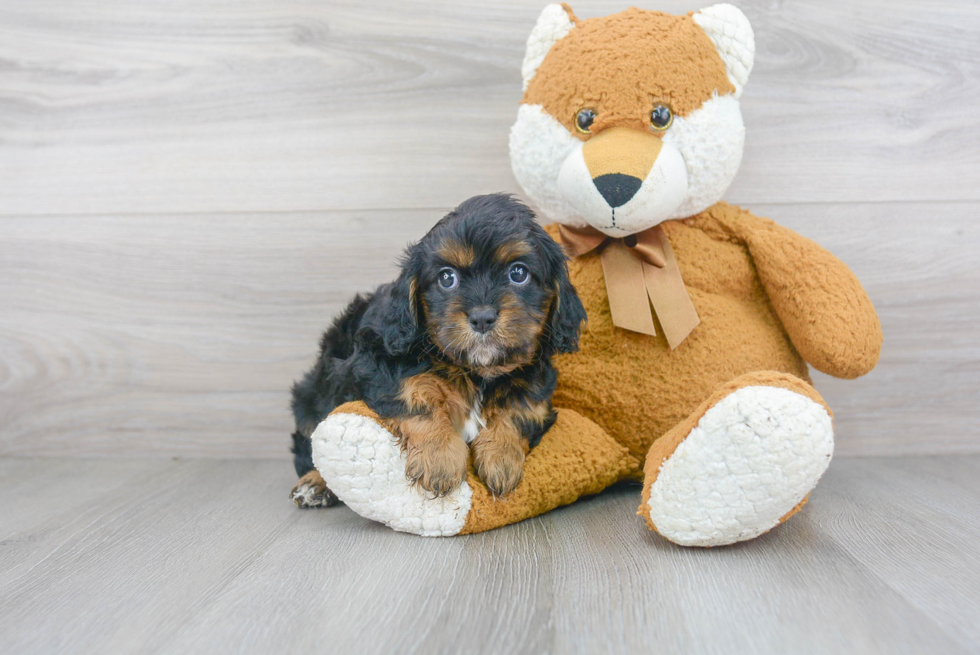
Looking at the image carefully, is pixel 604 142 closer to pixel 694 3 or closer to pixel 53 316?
pixel 694 3

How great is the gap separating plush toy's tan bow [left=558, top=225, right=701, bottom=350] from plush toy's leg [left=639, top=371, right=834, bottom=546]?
0.33 meters

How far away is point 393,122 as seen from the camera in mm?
2332

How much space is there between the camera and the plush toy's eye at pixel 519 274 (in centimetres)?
150

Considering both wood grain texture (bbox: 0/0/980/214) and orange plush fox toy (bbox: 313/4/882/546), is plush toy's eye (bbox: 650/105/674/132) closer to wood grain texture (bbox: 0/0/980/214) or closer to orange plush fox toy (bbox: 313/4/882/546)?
orange plush fox toy (bbox: 313/4/882/546)

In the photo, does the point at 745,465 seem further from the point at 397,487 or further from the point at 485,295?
the point at 397,487

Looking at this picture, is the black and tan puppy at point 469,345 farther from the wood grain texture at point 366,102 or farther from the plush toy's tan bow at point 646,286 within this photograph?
the wood grain texture at point 366,102

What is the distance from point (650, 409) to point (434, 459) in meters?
0.61

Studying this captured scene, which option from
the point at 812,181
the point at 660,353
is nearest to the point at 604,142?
the point at 660,353

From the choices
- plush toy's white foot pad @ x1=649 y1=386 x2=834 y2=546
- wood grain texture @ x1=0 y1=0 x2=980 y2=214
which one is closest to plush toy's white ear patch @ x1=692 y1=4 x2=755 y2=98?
wood grain texture @ x1=0 y1=0 x2=980 y2=214

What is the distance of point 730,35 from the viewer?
177cm

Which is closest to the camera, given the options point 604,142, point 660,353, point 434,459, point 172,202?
point 434,459

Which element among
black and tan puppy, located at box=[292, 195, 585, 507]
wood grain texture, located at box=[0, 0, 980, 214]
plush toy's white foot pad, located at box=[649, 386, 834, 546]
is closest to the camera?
plush toy's white foot pad, located at box=[649, 386, 834, 546]

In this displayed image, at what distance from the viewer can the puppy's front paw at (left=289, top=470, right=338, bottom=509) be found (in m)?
1.92

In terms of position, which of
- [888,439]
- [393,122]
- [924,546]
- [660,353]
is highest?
[393,122]
